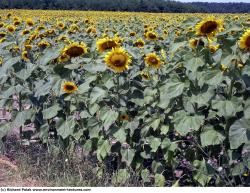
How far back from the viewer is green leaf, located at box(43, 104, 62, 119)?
177 inches

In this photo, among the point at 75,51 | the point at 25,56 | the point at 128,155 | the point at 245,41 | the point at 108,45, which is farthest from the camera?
the point at 25,56

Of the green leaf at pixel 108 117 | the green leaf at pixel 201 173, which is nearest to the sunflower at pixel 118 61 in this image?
the green leaf at pixel 108 117

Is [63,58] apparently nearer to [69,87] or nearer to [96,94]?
[69,87]

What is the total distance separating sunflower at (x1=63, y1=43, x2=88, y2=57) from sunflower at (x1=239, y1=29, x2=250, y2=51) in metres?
1.46

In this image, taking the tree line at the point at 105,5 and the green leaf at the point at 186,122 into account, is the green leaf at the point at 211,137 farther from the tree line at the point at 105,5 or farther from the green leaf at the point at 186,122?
the tree line at the point at 105,5

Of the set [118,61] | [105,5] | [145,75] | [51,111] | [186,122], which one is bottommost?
[105,5]

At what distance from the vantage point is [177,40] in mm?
3918

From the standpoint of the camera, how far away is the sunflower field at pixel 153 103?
363 centimetres

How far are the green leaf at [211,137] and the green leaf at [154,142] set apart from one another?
15.9 inches

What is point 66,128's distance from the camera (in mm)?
4469

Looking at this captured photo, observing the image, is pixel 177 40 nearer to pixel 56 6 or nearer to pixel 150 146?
pixel 150 146

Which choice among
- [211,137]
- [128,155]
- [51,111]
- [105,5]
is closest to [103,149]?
[128,155]

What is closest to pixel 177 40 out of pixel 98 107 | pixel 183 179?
pixel 98 107

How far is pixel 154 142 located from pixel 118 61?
69cm
